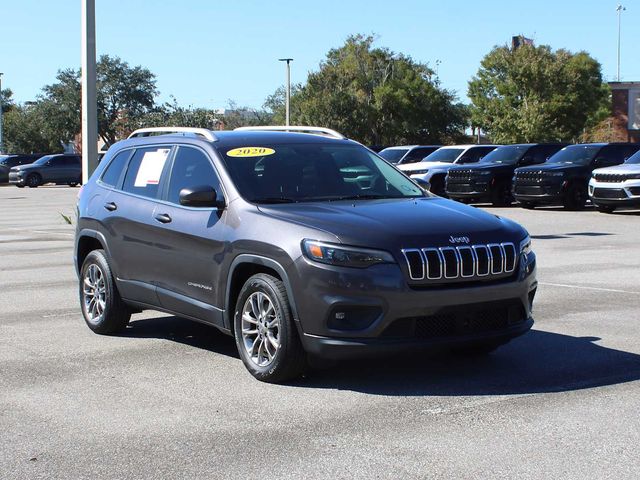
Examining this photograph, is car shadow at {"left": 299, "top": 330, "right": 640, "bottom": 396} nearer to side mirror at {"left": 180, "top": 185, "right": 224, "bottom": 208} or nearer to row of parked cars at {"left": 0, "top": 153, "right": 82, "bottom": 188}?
side mirror at {"left": 180, "top": 185, "right": 224, "bottom": 208}

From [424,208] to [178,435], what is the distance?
8.10 feet

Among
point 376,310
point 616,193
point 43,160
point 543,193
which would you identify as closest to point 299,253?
point 376,310

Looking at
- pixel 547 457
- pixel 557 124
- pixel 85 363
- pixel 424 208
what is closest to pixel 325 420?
pixel 547 457

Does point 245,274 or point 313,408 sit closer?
point 313,408

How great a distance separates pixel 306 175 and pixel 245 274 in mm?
979

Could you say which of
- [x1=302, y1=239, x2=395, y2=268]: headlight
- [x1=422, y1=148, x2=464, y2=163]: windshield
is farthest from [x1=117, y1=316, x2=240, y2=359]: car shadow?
[x1=422, y1=148, x2=464, y2=163]: windshield

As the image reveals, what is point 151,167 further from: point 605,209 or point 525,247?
point 605,209

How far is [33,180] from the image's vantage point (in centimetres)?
5009

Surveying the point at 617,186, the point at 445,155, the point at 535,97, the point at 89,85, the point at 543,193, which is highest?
the point at 535,97

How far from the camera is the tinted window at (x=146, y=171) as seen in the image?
26.1 feet

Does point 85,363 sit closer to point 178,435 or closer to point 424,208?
point 178,435

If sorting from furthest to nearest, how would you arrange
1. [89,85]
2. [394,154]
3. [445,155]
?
[394,154]
[445,155]
[89,85]

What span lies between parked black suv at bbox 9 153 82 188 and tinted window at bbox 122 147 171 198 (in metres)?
43.4

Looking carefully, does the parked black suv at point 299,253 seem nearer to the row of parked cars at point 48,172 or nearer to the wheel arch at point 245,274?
the wheel arch at point 245,274
